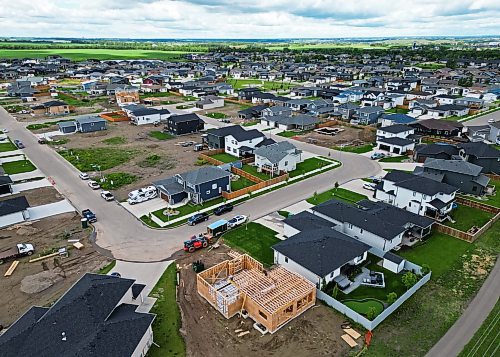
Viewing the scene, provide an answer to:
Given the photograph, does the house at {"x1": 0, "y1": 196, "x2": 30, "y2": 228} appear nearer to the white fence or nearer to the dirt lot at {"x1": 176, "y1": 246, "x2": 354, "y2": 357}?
the dirt lot at {"x1": 176, "y1": 246, "x2": 354, "y2": 357}

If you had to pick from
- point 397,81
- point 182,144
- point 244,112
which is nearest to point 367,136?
point 244,112

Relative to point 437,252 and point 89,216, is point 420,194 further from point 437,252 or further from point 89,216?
point 89,216

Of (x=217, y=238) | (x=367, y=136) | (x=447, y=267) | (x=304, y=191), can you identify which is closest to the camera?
(x=447, y=267)

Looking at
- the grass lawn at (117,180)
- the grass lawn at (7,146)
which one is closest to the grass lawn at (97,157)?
the grass lawn at (117,180)

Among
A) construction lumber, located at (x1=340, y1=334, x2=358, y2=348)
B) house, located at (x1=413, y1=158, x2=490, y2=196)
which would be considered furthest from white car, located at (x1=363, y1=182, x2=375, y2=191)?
construction lumber, located at (x1=340, y1=334, x2=358, y2=348)

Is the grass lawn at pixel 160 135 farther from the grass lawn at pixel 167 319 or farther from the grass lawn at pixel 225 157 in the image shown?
the grass lawn at pixel 167 319

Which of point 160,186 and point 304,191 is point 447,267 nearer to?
point 304,191

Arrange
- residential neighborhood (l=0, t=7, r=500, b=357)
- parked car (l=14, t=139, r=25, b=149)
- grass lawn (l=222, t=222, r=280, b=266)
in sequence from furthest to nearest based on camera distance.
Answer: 1. parked car (l=14, t=139, r=25, b=149)
2. grass lawn (l=222, t=222, r=280, b=266)
3. residential neighborhood (l=0, t=7, r=500, b=357)
